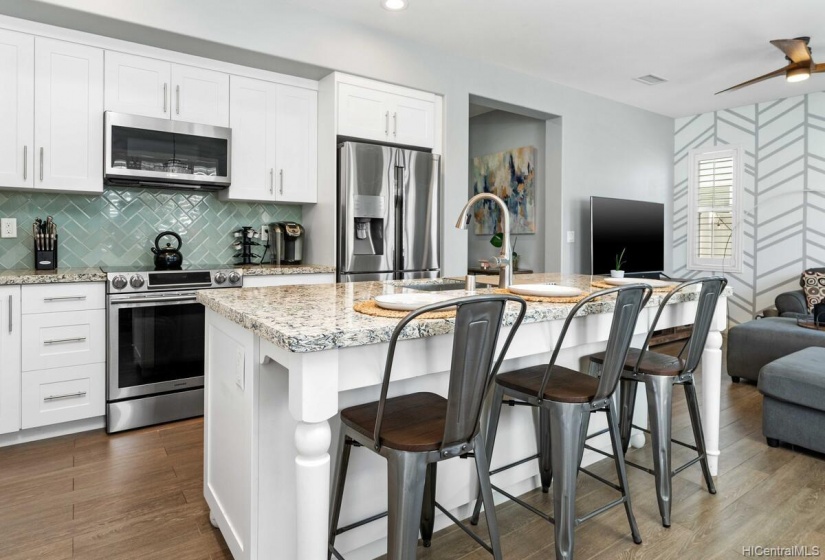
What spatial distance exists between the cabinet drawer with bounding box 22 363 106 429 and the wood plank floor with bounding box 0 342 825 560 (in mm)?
155

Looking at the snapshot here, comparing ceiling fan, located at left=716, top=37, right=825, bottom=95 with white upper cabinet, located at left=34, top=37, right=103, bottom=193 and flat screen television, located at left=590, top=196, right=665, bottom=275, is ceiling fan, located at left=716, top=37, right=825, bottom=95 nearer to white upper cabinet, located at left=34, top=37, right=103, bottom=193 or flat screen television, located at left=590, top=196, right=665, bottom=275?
flat screen television, located at left=590, top=196, right=665, bottom=275

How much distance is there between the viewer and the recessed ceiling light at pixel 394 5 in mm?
3311

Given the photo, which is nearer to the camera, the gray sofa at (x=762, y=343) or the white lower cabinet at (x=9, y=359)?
the white lower cabinet at (x=9, y=359)

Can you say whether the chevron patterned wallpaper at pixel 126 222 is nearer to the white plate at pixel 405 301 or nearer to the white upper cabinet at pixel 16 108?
the white upper cabinet at pixel 16 108

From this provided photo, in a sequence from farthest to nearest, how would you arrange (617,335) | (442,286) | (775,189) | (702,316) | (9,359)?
1. (775,189)
2. (9,359)
3. (442,286)
4. (702,316)
5. (617,335)

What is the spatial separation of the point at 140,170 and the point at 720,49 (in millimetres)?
4465

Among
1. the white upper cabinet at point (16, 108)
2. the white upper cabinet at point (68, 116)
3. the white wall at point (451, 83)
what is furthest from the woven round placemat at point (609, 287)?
the white upper cabinet at point (16, 108)

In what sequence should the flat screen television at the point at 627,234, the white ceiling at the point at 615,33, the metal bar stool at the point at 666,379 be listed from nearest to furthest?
the metal bar stool at the point at 666,379, the white ceiling at the point at 615,33, the flat screen television at the point at 627,234

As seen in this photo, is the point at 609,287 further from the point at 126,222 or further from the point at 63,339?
the point at 126,222

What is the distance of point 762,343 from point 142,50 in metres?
4.75

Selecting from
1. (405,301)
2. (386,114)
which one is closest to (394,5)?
(386,114)

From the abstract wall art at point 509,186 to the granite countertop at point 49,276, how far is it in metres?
3.76

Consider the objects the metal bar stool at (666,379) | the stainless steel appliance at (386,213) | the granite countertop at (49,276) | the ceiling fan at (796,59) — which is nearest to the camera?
the metal bar stool at (666,379)

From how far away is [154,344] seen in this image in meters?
3.09
